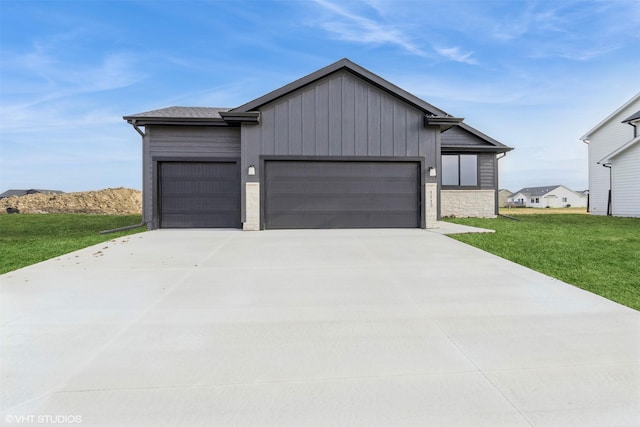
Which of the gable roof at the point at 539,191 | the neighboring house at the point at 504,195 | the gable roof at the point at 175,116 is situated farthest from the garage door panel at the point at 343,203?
the neighboring house at the point at 504,195

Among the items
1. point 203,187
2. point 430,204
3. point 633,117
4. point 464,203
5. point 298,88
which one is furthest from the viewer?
point 633,117

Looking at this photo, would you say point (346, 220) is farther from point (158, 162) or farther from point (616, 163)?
point (616, 163)

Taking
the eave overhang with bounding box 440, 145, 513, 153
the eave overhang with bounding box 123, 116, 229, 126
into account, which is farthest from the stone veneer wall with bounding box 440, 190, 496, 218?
the eave overhang with bounding box 123, 116, 229, 126

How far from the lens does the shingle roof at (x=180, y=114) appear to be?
11055 mm

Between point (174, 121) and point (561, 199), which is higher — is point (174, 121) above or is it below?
above

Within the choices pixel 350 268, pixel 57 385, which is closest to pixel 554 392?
pixel 57 385

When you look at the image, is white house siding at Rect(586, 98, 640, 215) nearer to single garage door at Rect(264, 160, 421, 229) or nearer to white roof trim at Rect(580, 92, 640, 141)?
white roof trim at Rect(580, 92, 640, 141)

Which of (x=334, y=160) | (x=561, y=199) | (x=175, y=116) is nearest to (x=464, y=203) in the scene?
(x=334, y=160)

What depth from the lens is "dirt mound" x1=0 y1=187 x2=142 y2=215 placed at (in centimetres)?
2698

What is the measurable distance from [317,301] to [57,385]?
237cm

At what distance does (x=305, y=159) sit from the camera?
35.2 feet

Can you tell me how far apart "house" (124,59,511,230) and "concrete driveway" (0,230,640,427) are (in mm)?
6119

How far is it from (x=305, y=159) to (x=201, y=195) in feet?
13.9

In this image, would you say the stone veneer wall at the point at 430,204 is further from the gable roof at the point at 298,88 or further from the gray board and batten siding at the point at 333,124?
the gable roof at the point at 298,88
